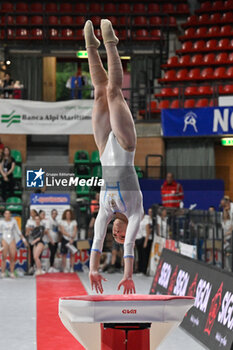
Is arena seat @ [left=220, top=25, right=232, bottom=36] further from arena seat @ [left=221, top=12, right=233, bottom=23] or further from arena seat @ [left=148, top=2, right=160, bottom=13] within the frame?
arena seat @ [left=148, top=2, right=160, bottom=13]

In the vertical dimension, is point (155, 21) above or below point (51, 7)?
below

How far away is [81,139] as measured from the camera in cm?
2023

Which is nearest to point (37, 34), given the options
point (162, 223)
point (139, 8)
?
point (139, 8)

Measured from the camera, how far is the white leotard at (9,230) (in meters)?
15.5

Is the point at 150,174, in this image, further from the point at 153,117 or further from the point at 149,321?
the point at 149,321

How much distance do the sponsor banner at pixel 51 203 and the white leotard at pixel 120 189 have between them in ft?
37.6

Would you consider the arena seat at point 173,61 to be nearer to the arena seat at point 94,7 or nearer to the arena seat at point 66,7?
the arena seat at point 94,7

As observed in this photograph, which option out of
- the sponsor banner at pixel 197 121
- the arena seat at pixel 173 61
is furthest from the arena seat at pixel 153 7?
the sponsor banner at pixel 197 121

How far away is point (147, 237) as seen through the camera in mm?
16188

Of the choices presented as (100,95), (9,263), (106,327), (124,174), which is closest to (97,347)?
(106,327)

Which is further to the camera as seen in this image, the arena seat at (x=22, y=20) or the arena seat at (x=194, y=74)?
the arena seat at (x=22, y=20)

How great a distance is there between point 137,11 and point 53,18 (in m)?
2.77

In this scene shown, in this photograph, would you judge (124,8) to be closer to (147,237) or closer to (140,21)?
(140,21)

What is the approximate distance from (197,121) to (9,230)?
509 centimetres
